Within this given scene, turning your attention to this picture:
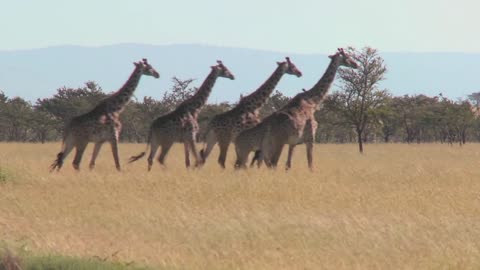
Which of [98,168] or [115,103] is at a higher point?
[115,103]

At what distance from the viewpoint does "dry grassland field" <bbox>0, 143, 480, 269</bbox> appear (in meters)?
9.81

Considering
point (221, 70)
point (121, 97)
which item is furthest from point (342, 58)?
point (121, 97)

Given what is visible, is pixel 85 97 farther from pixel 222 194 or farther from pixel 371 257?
pixel 371 257

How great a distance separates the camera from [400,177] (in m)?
18.6

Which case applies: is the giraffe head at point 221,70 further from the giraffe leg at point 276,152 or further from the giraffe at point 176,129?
the giraffe leg at point 276,152

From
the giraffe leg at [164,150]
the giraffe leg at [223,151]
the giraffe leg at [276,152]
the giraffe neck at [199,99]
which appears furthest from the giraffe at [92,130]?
the giraffe leg at [276,152]

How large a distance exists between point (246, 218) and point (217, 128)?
6959mm

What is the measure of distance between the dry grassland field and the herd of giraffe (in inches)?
25.6

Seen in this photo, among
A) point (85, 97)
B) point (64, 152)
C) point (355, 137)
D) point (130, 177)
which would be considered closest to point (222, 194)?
point (130, 177)

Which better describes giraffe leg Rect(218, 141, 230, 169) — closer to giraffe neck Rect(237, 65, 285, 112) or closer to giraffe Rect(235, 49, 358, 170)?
giraffe Rect(235, 49, 358, 170)

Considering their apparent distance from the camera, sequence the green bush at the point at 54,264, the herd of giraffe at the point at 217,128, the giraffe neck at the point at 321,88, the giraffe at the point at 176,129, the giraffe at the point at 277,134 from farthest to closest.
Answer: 1. the giraffe neck at the point at 321,88
2. the giraffe at the point at 176,129
3. the herd of giraffe at the point at 217,128
4. the giraffe at the point at 277,134
5. the green bush at the point at 54,264

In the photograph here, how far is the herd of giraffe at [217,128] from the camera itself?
732 inches

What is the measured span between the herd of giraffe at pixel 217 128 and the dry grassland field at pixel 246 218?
25.6 inches

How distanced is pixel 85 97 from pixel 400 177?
42.1 m
